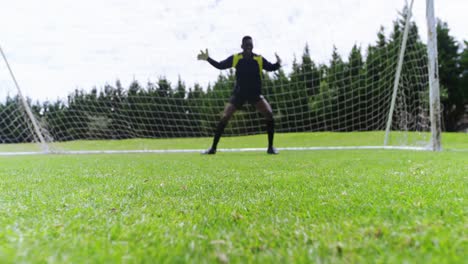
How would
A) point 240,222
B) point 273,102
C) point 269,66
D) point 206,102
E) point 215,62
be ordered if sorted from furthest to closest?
point 206,102
point 273,102
point 269,66
point 215,62
point 240,222

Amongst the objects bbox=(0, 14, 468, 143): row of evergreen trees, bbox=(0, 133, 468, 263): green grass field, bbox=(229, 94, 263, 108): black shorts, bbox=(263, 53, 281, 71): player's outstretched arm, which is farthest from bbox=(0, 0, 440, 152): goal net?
bbox=(0, 133, 468, 263): green grass field

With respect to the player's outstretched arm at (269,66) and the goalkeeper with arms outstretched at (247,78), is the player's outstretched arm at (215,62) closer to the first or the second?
the goalkeeper with arms outstretched at (247,78)

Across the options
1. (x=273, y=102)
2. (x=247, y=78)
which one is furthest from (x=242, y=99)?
(x=273, y=102)

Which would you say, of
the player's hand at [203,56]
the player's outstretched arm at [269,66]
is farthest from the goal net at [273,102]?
the player's hand at [203,56]

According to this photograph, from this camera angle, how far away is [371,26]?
897 centimetres

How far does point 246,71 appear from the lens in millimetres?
6473

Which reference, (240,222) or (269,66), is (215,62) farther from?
(240,222)

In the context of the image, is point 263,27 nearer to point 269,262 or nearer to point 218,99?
point 218,99

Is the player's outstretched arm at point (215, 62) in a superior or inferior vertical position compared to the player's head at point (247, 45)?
inferior

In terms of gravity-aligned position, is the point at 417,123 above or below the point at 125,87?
below

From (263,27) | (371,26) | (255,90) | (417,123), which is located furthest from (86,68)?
(417,123)

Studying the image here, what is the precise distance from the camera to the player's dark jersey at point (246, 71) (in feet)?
21.2

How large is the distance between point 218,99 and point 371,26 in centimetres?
517

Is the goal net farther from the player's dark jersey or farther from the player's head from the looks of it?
the player's dark jersey
